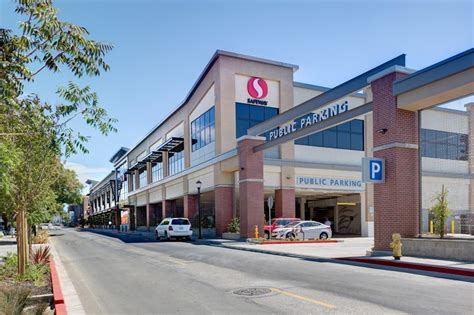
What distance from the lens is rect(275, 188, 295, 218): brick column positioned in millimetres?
35438

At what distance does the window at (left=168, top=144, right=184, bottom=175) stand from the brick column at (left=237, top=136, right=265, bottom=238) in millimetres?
19260

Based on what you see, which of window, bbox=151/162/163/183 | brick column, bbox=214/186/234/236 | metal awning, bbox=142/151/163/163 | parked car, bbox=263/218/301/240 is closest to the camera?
parked car, bbox=263/218/301/240

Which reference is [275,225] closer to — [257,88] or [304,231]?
[304,231]

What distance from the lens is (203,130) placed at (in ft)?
132

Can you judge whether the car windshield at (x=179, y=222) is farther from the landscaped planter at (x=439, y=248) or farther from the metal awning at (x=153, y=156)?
the metal awning at (x=153, y=156)

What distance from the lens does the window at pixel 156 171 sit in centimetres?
5660

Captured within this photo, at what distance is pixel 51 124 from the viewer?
26.6ft

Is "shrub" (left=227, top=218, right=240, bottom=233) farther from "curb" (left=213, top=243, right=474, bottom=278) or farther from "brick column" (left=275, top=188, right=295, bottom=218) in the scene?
"curb" (left=213, top=243, right=474, bottom=278)

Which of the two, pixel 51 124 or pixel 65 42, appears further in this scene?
pixel 51 124

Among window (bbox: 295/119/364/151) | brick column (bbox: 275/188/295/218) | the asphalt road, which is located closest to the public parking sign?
the asphalt road

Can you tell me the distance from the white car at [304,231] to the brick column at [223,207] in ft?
18.9

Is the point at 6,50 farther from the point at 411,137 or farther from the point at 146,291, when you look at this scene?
the point at 411,137

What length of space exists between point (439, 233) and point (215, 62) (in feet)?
79.4

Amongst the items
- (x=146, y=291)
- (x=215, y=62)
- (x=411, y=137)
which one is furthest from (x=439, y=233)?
(x=215, y=62)
